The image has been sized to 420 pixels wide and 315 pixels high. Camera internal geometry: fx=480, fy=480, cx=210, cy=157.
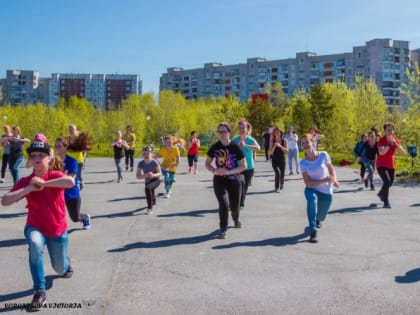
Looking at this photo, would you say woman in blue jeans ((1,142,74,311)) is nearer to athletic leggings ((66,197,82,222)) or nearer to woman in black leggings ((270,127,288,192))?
athletic leggings ((66,197,82,222))

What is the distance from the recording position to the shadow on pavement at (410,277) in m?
5.51

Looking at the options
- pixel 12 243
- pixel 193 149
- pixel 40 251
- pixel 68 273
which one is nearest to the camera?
pixel 40 251

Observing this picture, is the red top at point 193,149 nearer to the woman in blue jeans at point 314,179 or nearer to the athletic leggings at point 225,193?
the athletic leggings at point 225,193

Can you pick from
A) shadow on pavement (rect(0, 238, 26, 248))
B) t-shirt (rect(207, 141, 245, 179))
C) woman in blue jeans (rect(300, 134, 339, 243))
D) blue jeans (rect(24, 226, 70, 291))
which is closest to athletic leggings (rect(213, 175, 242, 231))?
t-shirt (rect(207, 141, 245, 179))

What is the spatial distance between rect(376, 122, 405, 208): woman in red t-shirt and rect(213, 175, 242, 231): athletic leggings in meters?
4.19

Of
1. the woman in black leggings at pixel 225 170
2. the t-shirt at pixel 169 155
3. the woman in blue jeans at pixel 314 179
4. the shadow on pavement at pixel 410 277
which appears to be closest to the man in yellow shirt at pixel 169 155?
the t-shirt at pixel 169 155

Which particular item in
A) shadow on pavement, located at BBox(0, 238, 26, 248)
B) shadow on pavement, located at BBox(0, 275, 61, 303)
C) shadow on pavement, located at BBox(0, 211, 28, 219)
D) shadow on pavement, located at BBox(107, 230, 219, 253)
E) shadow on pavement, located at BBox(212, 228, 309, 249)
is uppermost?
shadow on pavement, located at BBox(0, 211, 28, 219)

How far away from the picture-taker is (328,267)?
6020 mm

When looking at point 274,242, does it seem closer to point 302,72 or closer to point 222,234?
point 222,234

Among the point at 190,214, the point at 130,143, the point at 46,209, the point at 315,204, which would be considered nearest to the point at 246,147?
the point at 190,214

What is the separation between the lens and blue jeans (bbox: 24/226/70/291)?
177 inches

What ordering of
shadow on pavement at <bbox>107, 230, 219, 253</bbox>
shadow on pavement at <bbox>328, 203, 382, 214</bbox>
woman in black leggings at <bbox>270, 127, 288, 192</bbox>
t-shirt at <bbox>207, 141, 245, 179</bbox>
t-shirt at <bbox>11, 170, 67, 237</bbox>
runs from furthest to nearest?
woman in black leggings at <bbox>270, 127, 288, 192</bbox>, shadow on pavement at <bbox>328, 203, 382, 214</bbox>, t-shirt at <bbox>207, 141, 245, 179</bbox>, shadow on pavement at <bbox>107, 230, 219, 253</bbox>, t-shirt at <bbox>11, 170, 67, 237</bbox>

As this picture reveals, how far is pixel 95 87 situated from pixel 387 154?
166 m

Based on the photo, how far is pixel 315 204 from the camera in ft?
24.3
